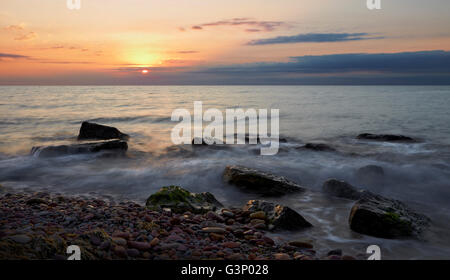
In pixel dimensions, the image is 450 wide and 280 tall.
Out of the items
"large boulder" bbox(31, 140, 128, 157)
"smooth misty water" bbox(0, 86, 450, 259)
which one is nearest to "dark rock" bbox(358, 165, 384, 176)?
"smooth misty water" bbox(0, 86, 450, 259)

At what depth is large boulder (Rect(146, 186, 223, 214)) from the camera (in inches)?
221

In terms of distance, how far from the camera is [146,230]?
4.14m

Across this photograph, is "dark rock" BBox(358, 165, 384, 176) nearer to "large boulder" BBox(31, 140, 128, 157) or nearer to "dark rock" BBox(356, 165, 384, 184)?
"dark rock" BBox(356, 165, 384, 184)

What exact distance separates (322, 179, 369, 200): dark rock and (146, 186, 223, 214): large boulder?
127 inches

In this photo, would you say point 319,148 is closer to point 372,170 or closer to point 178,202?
point 372,170

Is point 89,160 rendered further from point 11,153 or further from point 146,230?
point 146,230

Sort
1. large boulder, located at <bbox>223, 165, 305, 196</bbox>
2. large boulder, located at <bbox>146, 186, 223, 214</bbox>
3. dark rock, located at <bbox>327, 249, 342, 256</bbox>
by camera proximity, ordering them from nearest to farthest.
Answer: dark rock, located at <bbox>327, 249, 342, 256</bbox> → large boulder, located at <bbox>146, 186, 223, 214</bbox> → large boulder, located at <bbox>223, 165, 305, 196</bbox>

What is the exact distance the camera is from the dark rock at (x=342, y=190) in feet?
23.3

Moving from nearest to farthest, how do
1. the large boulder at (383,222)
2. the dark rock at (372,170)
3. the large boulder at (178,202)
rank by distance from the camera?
the large boulder at (383,222) < the large boulder at (178,202) < the dark rock at (372,170)

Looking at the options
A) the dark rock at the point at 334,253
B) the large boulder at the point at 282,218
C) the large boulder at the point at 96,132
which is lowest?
the dark rock at the point at 334,253

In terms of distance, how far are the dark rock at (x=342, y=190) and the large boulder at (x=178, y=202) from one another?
322cm

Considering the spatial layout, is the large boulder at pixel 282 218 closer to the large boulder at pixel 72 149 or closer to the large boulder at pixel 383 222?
the large boulder at pixel 383 222

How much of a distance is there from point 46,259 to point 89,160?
8.52 m

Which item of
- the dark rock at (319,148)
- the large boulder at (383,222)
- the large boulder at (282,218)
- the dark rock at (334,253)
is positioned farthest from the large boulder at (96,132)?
the dark rock at (334,253)
